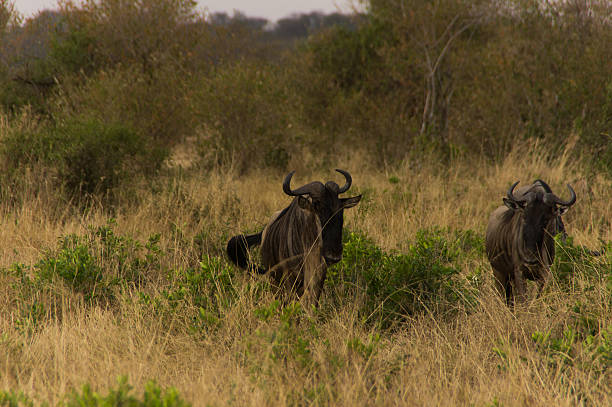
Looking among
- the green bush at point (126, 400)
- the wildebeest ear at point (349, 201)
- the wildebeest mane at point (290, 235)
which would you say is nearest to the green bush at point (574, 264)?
the wildebeest ear at point (349, 201)

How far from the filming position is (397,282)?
4621mm

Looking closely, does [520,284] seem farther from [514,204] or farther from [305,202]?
[305,202]

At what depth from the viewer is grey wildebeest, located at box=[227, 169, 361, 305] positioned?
3.69 m

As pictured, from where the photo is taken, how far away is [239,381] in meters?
3.14

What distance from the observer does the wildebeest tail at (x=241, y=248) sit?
185 inches

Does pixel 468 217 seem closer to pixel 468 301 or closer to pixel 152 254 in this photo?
pixel 468 301

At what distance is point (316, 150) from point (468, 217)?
5.53 meters

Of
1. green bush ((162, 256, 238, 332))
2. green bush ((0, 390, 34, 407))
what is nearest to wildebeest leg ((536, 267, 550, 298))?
green bush ((162, 256, 238, 332))

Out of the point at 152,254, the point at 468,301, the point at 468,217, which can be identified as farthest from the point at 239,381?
the point at 468,217

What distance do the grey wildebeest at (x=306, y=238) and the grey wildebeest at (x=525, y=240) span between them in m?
1.39

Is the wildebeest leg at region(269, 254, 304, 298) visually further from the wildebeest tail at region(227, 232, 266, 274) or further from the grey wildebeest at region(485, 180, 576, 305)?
the grey wildebeest at region(485, 180, 576, 305)

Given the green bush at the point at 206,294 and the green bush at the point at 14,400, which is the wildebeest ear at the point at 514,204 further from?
the green bush at the point at 14,400

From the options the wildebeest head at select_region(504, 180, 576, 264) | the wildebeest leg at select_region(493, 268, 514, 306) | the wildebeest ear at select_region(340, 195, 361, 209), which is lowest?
the wildebeest leg at select_region(493, 268, 514, 306)

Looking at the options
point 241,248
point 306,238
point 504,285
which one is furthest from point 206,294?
point 504,285
